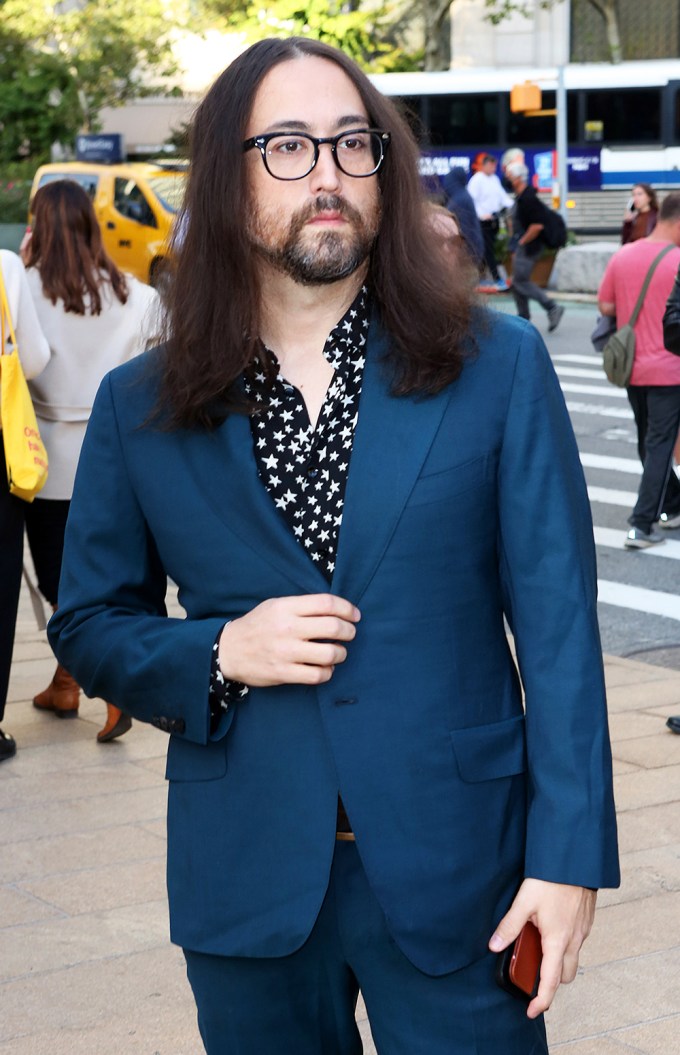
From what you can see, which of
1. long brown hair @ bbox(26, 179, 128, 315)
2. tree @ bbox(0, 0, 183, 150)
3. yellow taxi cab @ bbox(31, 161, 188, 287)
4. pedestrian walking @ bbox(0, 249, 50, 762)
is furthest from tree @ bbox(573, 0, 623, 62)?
pedestrian walking @ bbox(0, 249, 50, 762)

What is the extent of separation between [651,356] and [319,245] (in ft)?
24.3

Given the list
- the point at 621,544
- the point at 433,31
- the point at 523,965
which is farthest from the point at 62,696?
the point at 433,31

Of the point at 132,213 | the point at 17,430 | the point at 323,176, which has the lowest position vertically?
the point at 132,213

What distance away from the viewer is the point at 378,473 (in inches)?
83.9

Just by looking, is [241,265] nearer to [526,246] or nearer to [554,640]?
[554,640]

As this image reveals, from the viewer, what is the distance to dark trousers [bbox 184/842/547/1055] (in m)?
2.10

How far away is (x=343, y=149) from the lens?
7.44ft

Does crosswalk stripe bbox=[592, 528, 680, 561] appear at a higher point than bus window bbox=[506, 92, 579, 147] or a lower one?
higher

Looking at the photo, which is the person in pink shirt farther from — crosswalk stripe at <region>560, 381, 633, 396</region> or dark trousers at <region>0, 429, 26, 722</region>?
crosswalk stripe at <region>560, 381, 633, 396</region>

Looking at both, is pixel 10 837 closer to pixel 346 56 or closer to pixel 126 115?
pixel 346 56

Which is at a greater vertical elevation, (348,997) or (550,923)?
(550,923)

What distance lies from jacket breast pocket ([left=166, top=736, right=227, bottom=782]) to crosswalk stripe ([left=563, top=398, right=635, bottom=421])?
12.4 meters

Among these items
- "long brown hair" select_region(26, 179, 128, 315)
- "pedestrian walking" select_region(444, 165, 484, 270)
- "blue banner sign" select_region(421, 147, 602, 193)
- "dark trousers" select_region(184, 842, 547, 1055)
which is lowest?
"blue banner sign" select_region(421, 147, 602, 193)

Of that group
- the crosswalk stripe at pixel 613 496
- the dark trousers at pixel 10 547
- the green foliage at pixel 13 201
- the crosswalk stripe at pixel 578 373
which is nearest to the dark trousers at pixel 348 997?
the dark trousers at pixel 10 547
